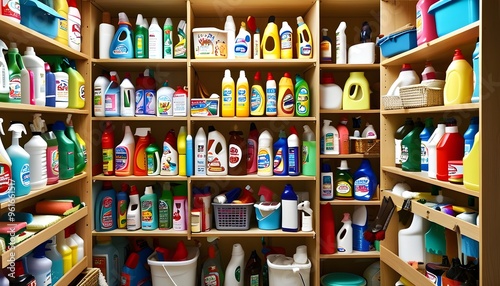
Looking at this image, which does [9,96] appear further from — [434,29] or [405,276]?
[405,276]

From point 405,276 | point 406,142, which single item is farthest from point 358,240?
point 406,142

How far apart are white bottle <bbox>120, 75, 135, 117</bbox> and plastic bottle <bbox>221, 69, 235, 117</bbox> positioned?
2.06ft

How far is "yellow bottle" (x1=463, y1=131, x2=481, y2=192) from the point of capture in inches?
66.3

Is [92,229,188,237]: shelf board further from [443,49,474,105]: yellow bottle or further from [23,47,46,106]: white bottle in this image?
[443,49,474,105]: yellow bottle

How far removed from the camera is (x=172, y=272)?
2.79m

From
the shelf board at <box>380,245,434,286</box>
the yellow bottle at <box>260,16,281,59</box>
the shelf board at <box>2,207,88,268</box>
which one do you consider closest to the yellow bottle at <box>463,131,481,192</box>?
the shelf board at <box>380,245,434,286</box>

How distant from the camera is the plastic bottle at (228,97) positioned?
2836 millimetres

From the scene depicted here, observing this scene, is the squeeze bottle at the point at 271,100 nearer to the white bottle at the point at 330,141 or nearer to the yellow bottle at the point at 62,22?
the white bottle at the point at 330,141

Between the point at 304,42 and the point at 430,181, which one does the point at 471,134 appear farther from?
the point at 304,42

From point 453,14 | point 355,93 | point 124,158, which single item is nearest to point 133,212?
point 124,158

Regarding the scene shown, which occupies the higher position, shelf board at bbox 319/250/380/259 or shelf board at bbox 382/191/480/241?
shelf board at bbox 382/191/480/241

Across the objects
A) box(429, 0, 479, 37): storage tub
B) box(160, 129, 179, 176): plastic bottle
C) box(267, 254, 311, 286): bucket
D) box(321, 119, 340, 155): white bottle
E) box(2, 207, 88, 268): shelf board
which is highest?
box(429, 0, 479, 37): storage tub

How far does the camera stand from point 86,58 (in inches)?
107

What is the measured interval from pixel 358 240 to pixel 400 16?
1.52 meters
